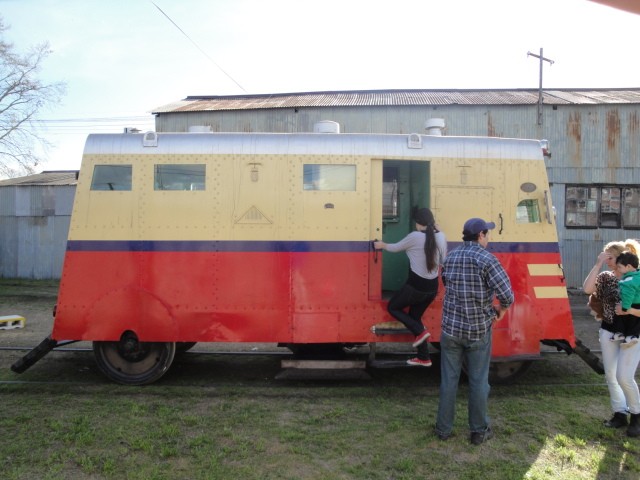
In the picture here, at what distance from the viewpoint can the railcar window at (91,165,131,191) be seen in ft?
20.8

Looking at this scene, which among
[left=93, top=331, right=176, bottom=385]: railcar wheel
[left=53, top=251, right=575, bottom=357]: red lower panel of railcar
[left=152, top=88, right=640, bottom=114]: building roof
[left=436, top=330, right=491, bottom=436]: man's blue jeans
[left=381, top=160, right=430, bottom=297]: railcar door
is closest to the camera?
[left=436, top=330, right=491, bottom=436]: man's blue jeans

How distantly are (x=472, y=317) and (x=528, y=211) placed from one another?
251 centimetres

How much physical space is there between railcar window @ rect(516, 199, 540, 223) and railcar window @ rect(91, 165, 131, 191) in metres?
4.99

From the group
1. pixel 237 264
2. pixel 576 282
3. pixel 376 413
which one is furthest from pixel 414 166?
pixel 576 282

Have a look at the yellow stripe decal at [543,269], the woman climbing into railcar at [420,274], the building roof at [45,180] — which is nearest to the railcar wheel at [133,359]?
the woman climbing into railcar at [420,274]

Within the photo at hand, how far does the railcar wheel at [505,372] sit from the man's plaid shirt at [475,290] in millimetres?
2308

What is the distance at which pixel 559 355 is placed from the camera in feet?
26.7

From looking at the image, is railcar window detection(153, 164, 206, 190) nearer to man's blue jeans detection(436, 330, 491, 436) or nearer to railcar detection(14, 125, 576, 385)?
railcar detection(14, 125, 576, 385)

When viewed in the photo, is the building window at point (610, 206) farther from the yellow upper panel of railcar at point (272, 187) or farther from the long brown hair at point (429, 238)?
the long brown hair at point (429, 238)

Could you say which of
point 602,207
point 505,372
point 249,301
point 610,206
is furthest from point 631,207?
point 249,301

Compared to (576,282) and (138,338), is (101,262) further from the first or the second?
(576,282)

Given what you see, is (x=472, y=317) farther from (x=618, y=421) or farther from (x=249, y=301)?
(x=249, y=301)

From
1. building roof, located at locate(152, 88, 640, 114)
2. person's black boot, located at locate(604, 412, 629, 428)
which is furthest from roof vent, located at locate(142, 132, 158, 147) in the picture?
building roof, located at locate(152, 88, 640, 114)

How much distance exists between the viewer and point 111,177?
6355mm
